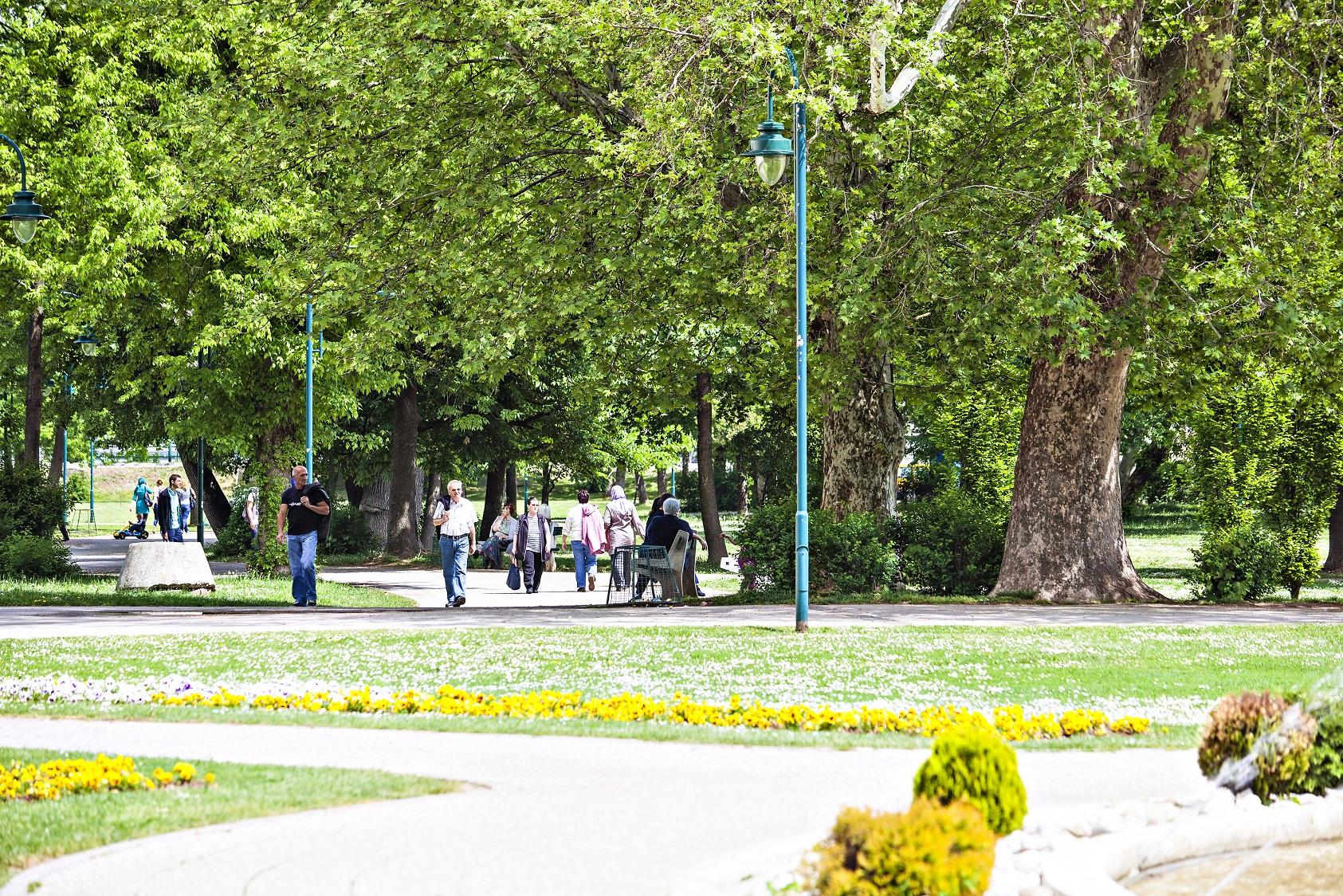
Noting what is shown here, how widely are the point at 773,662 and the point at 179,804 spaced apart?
6.94 m

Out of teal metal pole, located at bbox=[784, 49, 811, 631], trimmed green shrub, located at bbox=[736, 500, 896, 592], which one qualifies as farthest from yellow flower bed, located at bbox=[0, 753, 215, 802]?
trimmed green shrub, located at bbox=[736, 500, 896, 592]

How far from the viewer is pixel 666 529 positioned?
22156 mm

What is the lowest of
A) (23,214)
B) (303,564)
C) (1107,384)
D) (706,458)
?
(303,564)

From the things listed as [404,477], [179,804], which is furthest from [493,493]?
[179,804]

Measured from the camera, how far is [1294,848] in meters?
6.79

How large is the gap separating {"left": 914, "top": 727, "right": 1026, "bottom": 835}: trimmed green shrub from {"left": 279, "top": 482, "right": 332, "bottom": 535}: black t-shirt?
16107 mm

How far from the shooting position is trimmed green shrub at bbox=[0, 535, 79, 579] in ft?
81.4

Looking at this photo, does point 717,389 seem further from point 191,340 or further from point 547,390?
point 191,340

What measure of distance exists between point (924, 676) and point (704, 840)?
6215 mm

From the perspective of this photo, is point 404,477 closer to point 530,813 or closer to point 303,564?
point 303,564

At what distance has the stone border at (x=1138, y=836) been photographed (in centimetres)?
557

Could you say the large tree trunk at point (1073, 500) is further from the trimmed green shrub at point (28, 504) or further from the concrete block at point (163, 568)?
the trimmed green shrub at point (28, 504)

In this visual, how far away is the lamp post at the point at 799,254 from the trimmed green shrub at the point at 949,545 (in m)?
5.40

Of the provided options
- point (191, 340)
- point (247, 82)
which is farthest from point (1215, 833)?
point (191, 340)
